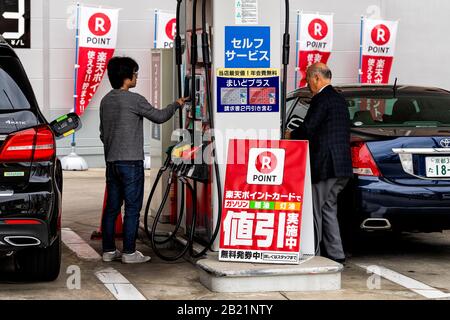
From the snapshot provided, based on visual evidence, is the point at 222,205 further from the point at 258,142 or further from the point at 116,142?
the point at 116,142

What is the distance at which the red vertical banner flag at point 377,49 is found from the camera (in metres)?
17.1

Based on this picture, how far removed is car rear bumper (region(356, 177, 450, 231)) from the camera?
25.0ft

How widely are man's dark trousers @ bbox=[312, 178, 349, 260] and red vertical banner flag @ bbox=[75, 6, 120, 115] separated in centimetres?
868

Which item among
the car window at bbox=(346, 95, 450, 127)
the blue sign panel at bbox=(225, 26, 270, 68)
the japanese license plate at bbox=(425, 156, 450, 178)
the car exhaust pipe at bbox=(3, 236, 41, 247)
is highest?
the blue sign panel at bbox=(225, 26, 270, 68)

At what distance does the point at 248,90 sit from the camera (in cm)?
739

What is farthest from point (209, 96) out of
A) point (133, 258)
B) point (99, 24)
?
point (99, 24)

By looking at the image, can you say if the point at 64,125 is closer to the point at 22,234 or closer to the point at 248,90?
the point at 22,234

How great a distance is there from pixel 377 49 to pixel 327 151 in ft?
32.7

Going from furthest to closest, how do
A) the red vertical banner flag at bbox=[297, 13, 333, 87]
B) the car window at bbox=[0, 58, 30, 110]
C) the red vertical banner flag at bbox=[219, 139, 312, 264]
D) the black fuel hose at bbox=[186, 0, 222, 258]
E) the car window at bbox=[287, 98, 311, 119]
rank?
the red vertical banner flag at bbox=[297, 13, 333, 87]
the car window at bbox=[287, 98, 311, 119]
the black fuel hose at bbox=[186, 0, 222, 258]
the red vertical banner flag at bbox=[219, 139, 312, 264]
the car window at bbox=[0, 58, 30, 110]

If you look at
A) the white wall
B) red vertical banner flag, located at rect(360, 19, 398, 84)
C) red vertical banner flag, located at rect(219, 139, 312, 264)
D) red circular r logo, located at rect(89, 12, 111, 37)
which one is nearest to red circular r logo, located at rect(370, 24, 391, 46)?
red vertical banner flag, located at rect(360, 19, 398, 84)

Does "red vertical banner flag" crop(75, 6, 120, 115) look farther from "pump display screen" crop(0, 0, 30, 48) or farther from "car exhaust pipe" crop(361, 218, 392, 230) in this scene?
"car exhaust pipe" crop(361, 218, 392, 230)

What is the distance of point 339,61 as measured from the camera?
688 inches

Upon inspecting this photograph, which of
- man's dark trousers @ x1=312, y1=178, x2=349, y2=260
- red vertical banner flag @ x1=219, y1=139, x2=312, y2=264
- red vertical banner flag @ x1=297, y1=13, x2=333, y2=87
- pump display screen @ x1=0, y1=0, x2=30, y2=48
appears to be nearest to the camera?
red vertical banner flag @ x1=219, y1=139, x2=312, y2=264

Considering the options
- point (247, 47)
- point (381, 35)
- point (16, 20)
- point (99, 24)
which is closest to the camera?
point (247, 47)
